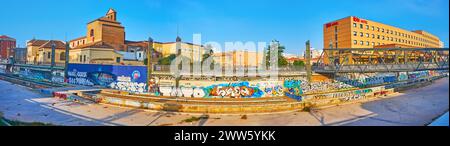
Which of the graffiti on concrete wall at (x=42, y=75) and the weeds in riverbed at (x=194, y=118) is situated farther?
the graffiti on concrete wall at (x=42, y=75)

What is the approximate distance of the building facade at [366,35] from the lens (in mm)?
42825

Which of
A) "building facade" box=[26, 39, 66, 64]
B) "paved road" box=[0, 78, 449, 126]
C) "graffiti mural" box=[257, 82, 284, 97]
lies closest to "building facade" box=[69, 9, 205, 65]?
"building facade" box=[26, 39, 66, 64]

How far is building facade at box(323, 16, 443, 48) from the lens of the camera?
1686 inches

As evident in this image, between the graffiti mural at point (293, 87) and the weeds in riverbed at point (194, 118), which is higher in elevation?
the graffiti mural at point (293, 87)

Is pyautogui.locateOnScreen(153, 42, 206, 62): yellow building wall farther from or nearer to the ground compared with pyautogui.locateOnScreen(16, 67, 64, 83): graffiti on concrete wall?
farther from the ground

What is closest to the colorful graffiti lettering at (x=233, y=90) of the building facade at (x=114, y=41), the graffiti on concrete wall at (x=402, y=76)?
the building facade at (x=114, y=41)

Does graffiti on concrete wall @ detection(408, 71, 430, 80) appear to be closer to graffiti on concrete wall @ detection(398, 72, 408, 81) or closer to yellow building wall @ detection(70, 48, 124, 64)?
graffiti on concrete wall @ detection(398, 72, 408, 81)

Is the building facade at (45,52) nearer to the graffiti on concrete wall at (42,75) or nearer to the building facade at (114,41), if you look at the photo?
the graffiti on concrete wall at (42,75)

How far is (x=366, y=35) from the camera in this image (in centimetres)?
4416

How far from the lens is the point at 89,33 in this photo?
45969 millimetres
